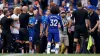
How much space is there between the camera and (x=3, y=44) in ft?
55.3

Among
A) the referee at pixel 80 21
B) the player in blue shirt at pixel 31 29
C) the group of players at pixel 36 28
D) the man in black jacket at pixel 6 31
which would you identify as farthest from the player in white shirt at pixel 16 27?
the referee at pixel 80 21

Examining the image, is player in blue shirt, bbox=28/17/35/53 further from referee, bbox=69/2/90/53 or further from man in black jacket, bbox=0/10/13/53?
referee, bbox=69/2/90/53

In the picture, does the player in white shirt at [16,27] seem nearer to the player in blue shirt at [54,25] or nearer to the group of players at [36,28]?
the group of players at [36,28]

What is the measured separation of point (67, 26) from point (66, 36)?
0.40 metres

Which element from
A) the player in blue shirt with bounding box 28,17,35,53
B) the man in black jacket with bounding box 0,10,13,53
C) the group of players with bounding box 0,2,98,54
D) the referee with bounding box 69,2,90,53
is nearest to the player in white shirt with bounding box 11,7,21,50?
the group of players with bounding box 0,2,98,54

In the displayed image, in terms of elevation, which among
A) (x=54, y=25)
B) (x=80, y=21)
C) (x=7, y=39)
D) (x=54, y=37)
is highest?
(x=80, y=21)

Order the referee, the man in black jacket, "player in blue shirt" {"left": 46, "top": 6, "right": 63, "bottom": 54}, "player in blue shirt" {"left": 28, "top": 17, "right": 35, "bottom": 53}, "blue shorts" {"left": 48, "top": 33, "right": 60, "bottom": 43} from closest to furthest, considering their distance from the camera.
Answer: "player in blue shirt" {"left": 46, "top": 6, "right": 63, "bottom": 54} → "blue shorts" {"left": 48, "top": 33, "right": 60, "bottom": 43} → the referee → the man in black jacket → "player in blue shirt" {"left": 28, "top": 17, "right": 35, "bottom": 53}

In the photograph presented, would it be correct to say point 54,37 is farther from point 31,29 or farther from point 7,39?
point 7,39

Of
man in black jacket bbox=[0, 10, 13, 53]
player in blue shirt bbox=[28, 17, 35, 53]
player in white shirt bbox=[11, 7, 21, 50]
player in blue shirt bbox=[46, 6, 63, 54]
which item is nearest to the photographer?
player in blue shirt bbox=[46, 6, 63, 54]

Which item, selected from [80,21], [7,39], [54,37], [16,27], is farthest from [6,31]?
[80,21]

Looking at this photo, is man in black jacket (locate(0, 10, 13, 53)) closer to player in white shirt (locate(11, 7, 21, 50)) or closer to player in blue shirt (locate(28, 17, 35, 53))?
player in white shirt (locate(11, 7, 21, 50))

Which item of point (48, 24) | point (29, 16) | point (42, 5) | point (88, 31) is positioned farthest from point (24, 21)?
point (42, 5)

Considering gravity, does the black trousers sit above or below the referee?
below

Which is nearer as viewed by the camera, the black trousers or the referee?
the referee
